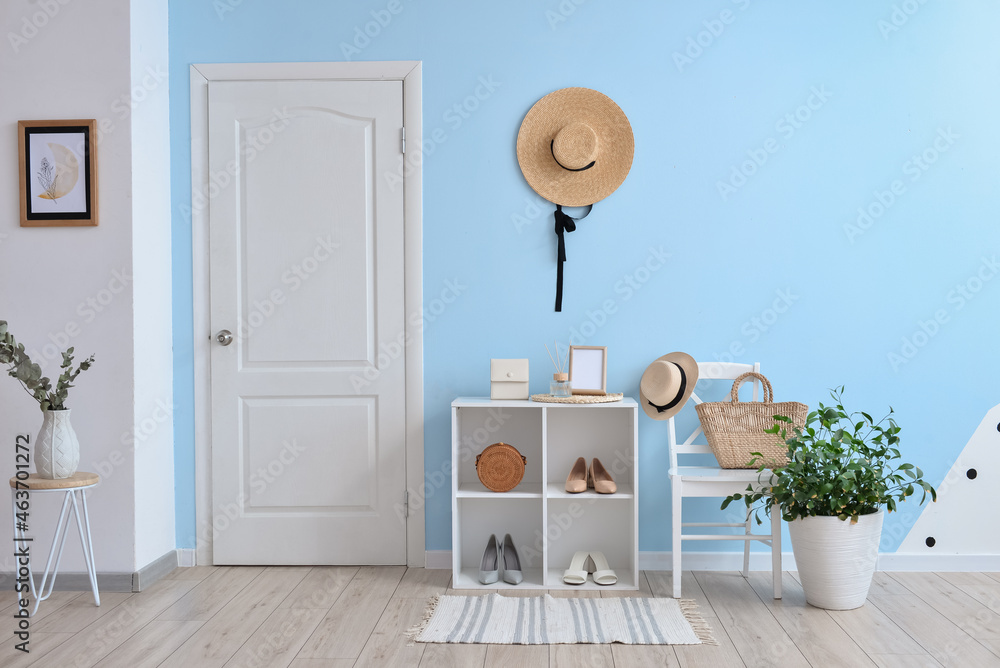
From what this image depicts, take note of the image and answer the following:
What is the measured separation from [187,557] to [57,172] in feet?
5.18

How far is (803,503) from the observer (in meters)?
2.41

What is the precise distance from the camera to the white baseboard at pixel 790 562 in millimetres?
2848

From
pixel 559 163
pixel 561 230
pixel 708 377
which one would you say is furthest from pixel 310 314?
pixel 708 377

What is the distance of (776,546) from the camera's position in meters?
2.59

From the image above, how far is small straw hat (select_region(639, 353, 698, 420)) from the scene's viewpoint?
276 cm

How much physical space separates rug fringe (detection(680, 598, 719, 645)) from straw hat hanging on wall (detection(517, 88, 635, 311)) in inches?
50.3

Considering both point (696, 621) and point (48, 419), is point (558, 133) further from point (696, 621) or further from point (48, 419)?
point (48, 419)

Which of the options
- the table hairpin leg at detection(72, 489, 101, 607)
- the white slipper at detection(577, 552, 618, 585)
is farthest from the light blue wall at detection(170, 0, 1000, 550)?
the table hairpin leg at detection(72, 489, 101, 607)

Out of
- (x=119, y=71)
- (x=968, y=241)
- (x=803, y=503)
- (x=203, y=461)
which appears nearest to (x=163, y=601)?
(x=203, y=461)

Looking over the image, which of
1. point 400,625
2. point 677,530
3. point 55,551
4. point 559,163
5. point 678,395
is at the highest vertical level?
point 559,163

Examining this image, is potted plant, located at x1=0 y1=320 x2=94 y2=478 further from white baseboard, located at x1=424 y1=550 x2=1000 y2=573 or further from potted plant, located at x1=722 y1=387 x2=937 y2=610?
potted plant, located at x1=722 y1=387 x2=937 y2=610

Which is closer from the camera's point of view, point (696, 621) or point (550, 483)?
point (696, 621)

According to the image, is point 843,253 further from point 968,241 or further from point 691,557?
point 691,557

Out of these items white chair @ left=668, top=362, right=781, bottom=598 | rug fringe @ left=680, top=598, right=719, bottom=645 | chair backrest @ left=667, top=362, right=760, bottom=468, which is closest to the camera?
rug fringe @ left=680, top=598, right=719, bottom=645
